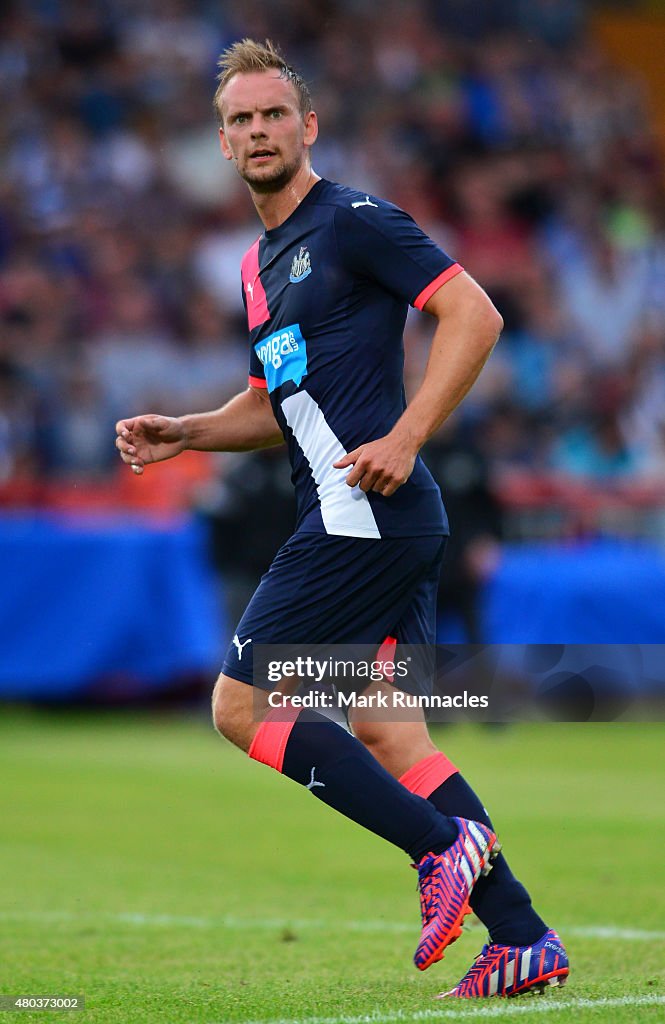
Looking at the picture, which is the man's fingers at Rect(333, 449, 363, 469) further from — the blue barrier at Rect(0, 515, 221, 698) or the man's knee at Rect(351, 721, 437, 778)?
the blue barrier at Rect(0, 515, 221, 698)

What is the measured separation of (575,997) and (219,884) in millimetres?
2350

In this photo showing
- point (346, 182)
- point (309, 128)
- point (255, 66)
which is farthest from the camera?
point (346, 182)

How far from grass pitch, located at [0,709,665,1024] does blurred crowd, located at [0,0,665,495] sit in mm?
3904

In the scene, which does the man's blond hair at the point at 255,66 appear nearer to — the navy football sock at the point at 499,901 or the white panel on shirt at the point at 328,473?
the white panel on shirt at the point at 328,473

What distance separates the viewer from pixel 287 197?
428cm

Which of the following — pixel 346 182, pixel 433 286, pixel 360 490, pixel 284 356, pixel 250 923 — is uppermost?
pixel 346 182

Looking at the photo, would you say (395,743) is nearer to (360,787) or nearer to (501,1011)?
(360,787)

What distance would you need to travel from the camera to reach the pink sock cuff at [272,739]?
400 cm

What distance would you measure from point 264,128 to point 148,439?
975mm

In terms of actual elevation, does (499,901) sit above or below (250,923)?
above

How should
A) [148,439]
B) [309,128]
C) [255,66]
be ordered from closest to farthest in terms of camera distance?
[255,66] < [309,128] < [148,439]

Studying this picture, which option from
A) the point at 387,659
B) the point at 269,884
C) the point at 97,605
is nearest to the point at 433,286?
the point at 387,659

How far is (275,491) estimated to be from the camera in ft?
38.4

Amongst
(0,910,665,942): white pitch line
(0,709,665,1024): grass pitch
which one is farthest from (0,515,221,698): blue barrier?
(0,910,665,942): white pitch line
